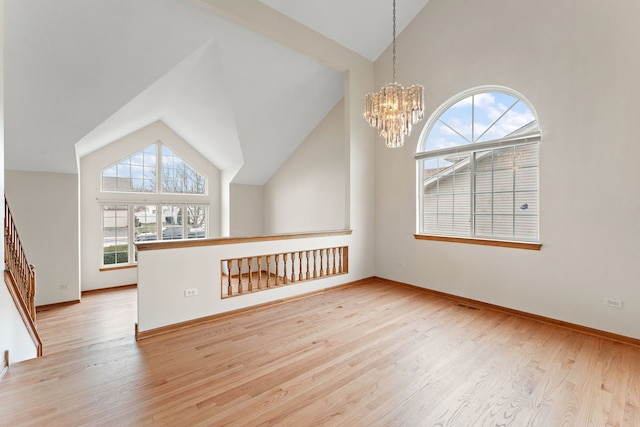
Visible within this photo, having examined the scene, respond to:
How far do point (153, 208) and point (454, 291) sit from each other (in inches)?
242

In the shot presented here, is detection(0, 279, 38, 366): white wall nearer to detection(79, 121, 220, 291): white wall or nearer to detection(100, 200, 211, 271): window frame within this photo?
detection(100, 200, 211, 271): window frame

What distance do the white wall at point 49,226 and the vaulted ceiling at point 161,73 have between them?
0.30 metres

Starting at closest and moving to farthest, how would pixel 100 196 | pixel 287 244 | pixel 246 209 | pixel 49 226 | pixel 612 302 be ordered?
pixel 612 302
pixel 287 244
pixel 49 226
pixel 100 196
pixel 246 209

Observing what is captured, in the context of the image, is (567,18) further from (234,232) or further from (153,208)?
(153,208)

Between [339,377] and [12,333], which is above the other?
[12,333]

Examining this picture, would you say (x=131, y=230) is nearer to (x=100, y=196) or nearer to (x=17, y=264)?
(x=100, y=196)

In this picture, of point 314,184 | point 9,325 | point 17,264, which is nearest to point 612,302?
point 314,184

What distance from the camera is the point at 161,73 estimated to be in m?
3.64

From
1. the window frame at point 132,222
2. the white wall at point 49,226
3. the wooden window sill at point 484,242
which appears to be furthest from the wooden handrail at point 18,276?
the wooden window sill at point 484,242

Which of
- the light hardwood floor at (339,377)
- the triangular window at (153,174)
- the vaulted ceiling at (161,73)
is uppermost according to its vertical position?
the vaulted ceiling at (161,73)

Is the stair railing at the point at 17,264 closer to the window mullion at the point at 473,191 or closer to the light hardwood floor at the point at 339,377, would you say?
the light hardwood floor at the point at 339,377

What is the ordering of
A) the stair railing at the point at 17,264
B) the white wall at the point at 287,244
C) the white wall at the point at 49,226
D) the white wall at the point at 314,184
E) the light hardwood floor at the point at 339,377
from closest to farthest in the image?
1. the light hardwood floor at the point at 339,377
2. the white wall at the point at 287,244
3. the stair railing at the point at 17,264
4. the white wall at the point at 49,226
5. the white wall at the point at 314,184

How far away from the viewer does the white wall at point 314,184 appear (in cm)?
552

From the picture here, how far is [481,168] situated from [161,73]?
430 centimetres
